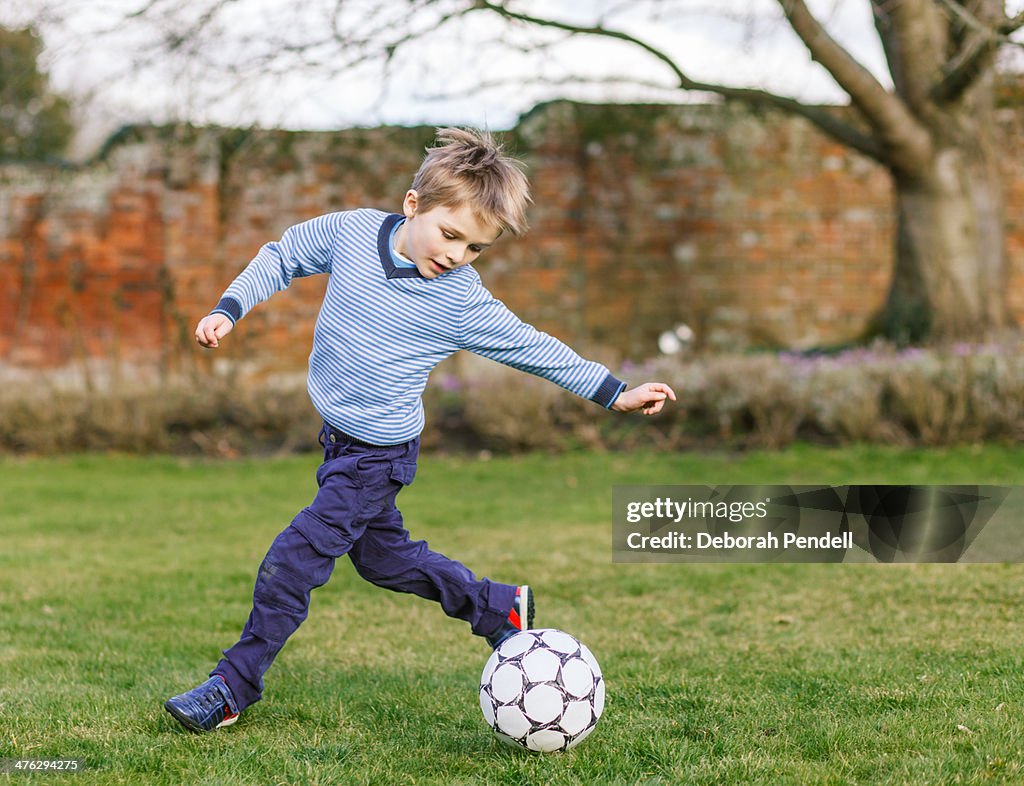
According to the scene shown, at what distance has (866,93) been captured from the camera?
387 inches

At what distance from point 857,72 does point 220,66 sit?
18.2 ft

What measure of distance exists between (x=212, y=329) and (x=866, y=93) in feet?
26.3

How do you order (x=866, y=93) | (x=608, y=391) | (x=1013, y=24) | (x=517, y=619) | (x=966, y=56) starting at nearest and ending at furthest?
(x=608, y=391)
(x=517, y=619)
(x=1013, y=24)
(x=966, y=56)
(x=866, y=93)

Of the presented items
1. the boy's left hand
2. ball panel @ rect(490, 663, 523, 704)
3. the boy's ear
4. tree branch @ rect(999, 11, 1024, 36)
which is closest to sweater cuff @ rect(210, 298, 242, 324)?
the boy's ear

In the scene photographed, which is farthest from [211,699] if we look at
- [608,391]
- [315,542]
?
[608,391]

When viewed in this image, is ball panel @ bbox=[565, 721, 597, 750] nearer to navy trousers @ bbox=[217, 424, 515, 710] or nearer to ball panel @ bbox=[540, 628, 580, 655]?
ball panel @ bbox=[540, 628, 580, 655]

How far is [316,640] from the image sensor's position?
471cm

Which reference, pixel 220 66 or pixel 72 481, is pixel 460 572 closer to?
pixel 72 481

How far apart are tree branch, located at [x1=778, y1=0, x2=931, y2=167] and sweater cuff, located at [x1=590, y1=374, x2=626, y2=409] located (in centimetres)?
686

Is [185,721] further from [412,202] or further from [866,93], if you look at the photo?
[866,93]

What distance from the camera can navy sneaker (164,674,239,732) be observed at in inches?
130

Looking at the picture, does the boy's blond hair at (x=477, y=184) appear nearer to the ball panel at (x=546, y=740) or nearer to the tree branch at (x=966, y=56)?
the ball panel at (x=546, y=740)

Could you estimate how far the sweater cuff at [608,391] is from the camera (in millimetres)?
3535

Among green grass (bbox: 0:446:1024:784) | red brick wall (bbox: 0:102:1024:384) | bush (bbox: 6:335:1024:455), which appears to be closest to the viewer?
green grass (bbox: 0:446:1024:784)
